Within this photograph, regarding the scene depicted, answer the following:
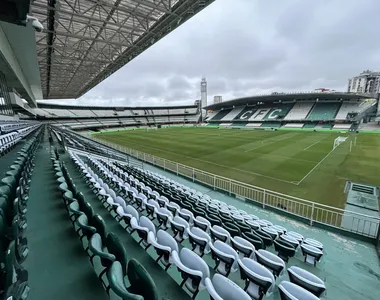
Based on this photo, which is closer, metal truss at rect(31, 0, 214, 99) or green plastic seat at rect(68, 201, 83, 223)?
green plastic seat at rect(68, 201, 83, 223)

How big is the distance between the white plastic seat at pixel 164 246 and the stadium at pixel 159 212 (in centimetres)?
1

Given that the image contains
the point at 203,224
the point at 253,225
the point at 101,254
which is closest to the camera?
the point at 101,254

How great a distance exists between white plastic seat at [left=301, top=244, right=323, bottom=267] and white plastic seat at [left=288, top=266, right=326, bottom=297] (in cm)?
116

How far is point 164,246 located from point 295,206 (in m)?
6.29

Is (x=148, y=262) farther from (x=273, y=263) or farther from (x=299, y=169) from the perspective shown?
(x=299, y=169)

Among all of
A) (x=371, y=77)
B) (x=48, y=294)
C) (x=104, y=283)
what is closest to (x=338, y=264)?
(x=104, y=283)

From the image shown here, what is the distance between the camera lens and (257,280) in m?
2.34

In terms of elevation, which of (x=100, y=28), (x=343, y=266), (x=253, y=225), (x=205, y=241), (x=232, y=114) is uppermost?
(x=100, y=28)

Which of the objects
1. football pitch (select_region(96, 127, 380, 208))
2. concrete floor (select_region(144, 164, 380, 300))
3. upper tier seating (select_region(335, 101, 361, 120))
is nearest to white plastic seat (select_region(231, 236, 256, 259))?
concrete floor (select_region(144, 164, 380, 300))

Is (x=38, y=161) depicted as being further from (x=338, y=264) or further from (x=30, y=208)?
(x=338, y=264)

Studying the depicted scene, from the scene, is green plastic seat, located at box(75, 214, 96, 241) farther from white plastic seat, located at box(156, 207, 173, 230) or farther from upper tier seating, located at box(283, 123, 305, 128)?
upper tier seating, located at box(283, 123, 305, 128)

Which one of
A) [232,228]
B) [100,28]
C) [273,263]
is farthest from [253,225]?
[100,28]

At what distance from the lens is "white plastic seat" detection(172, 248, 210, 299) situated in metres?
2.05

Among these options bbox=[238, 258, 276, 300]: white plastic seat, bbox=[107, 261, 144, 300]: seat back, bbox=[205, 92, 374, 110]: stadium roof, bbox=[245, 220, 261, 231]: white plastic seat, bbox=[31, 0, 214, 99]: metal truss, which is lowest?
bbox=[245, 220, 261, 231]: white plastic seat
